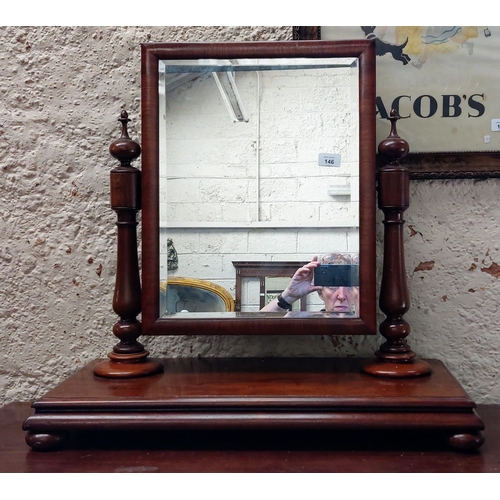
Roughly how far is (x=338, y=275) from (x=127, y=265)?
1.02ft

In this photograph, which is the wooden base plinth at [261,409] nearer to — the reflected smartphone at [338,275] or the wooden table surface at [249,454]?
the wooden table surface at [249,454]

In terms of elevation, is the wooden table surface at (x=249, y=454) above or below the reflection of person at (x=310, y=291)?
below

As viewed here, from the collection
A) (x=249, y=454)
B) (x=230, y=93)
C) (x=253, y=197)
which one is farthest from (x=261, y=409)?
(x=230, y=93)

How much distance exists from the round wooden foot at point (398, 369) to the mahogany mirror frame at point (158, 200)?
0.16 feet

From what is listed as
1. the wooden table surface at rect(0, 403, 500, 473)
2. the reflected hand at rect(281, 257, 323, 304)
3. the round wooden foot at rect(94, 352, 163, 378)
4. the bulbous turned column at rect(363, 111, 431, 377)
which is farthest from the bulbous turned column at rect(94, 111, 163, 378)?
the bulbous turned column at rect(363, 111, 431, 377)

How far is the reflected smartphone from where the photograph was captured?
0.79 metres

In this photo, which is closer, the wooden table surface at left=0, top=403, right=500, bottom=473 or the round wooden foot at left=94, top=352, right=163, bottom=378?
the wooden table surface at left=0, top=403, right=500, bottom=473

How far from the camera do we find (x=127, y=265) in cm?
79

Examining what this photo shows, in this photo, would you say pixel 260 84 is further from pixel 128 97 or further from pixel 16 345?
pixel 16 345

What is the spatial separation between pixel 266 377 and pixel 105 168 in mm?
439

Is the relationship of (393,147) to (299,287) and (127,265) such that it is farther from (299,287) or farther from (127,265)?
(127,265)

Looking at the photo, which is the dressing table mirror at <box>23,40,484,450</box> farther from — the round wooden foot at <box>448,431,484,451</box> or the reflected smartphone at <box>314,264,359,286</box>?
the round wooden foot at <box>448,431,484,451</box>

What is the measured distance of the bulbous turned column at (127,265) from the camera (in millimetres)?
775

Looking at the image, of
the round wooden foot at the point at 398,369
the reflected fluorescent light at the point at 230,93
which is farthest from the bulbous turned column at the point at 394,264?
the reflected fluorescent light at the point at 230,93
